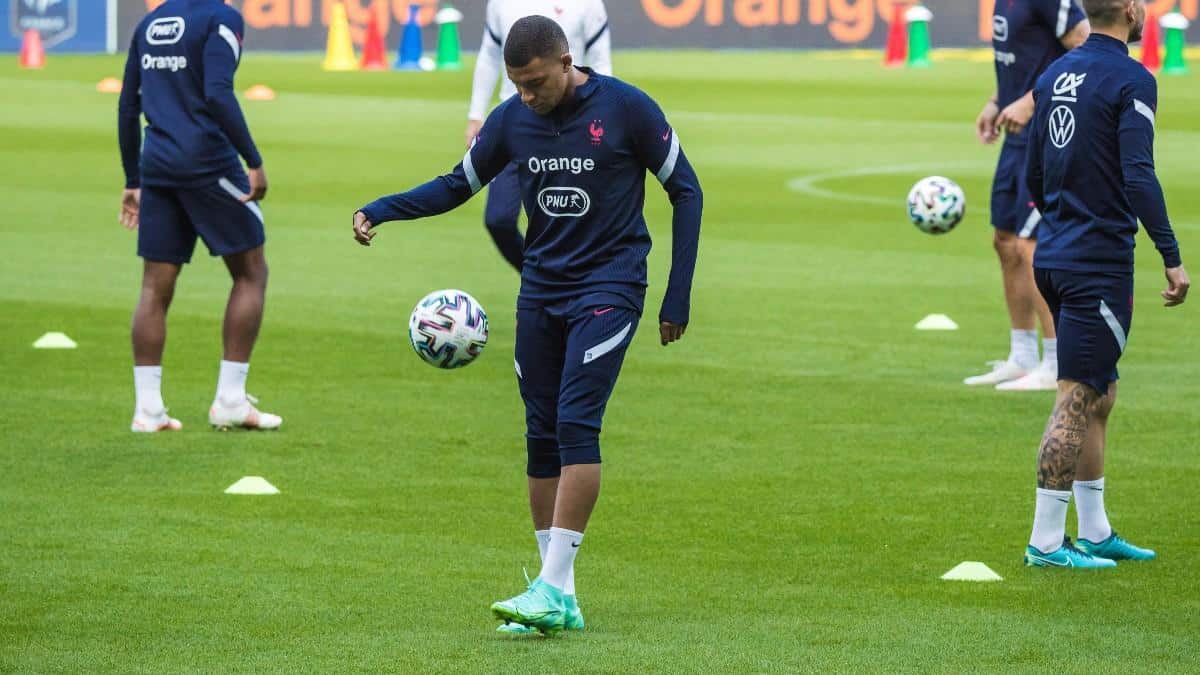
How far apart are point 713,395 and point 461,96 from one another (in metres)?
24.9

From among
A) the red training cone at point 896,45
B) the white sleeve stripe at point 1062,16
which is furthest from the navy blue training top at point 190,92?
the red training cone at point 896,45

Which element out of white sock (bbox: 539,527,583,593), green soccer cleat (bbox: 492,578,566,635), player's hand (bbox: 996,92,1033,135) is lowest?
green soccer cleat (bbox: 492,578,566,635)

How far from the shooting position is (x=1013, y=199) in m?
12.4

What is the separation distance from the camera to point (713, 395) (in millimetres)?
12250

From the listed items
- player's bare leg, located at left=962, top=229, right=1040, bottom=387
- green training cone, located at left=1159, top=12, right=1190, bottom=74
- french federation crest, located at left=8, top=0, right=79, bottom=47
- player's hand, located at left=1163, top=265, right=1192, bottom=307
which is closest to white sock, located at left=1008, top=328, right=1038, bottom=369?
player's bare leg, located at left=962, top=229, right=1040, bottom=387

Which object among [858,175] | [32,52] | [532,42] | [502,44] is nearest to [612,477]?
[532,42]

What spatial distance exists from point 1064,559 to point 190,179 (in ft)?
14.9

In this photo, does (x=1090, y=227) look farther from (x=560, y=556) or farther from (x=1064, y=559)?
(x=560, y=556)

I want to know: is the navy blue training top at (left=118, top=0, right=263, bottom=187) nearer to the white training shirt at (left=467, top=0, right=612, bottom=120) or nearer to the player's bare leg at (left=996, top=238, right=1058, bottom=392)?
the white training shirt at (left=467, top=0, right=612, bottom=120)

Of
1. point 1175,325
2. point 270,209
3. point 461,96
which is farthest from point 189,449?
point 461,96

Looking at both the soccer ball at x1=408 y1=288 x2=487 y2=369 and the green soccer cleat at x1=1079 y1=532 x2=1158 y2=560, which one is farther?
the green soccer cleat at x1=1079 y1=532 x2=1158 y2=560

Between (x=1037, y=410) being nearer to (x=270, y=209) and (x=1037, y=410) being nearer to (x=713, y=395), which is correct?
(x=713, y=395)

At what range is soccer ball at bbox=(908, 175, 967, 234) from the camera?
1320 centimetres

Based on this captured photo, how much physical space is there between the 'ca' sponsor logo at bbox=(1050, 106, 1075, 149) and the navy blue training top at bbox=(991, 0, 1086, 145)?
3674mm
